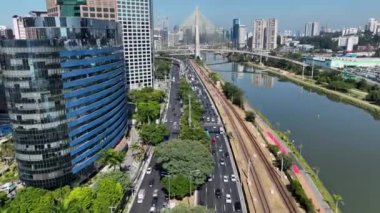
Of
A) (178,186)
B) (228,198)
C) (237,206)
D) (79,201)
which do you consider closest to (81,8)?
(178,186)

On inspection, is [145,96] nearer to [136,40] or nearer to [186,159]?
[136,40]

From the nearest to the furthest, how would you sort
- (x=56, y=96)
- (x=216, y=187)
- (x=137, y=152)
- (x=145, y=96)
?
1. (x=56, y=96)
2. (x=216, y=187)
3. (x=137, y=152)
4. (x=145, y=96)

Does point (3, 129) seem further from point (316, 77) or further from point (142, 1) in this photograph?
point (316, 77)

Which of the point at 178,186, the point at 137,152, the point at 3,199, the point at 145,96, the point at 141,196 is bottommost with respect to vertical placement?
the point at 141,196

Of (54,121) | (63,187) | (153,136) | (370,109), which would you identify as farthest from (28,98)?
(370,109)

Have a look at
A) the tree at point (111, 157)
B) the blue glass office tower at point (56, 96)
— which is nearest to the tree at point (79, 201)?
the blue glass office tower at point (56, 96)

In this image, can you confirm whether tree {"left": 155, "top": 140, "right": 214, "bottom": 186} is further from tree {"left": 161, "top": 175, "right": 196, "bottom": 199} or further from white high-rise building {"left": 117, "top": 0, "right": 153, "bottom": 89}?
white high-rise building {"left": 117, "top": 0, "right": 153, "bottom": 89}

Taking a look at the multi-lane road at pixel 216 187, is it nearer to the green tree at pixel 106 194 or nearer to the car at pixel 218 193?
the car at pixel 218 193
